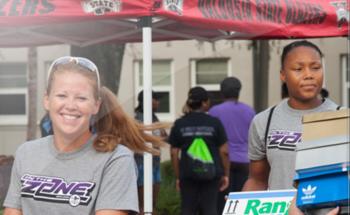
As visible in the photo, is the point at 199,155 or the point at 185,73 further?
the point at 185,73

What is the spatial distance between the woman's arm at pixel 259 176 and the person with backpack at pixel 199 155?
280 cm

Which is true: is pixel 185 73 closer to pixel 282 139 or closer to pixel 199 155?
pixel 199 155

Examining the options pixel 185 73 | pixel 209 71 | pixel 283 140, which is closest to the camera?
pixel 283 140

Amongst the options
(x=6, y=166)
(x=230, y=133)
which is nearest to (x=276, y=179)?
(x=6, y=166)

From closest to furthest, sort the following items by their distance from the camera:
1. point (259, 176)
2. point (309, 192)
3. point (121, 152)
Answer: point (309, 192), point (121, 152), point (259, 176)

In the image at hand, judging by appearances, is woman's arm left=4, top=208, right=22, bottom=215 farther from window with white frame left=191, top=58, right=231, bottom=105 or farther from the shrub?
window with white frame left=191, top=58, right=231, bottom=105

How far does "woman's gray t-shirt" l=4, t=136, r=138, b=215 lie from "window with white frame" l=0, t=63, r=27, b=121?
14164mm

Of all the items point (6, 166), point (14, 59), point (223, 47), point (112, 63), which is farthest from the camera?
point (223, 47)

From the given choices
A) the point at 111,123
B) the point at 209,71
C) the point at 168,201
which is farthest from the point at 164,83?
the point at 111,123

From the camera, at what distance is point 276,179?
152 inches

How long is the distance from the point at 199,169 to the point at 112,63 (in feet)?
7.10

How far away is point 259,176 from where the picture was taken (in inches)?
164

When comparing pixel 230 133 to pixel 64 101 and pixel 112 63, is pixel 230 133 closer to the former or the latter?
pixel 112 63

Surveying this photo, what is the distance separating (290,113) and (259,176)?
0.43 m
